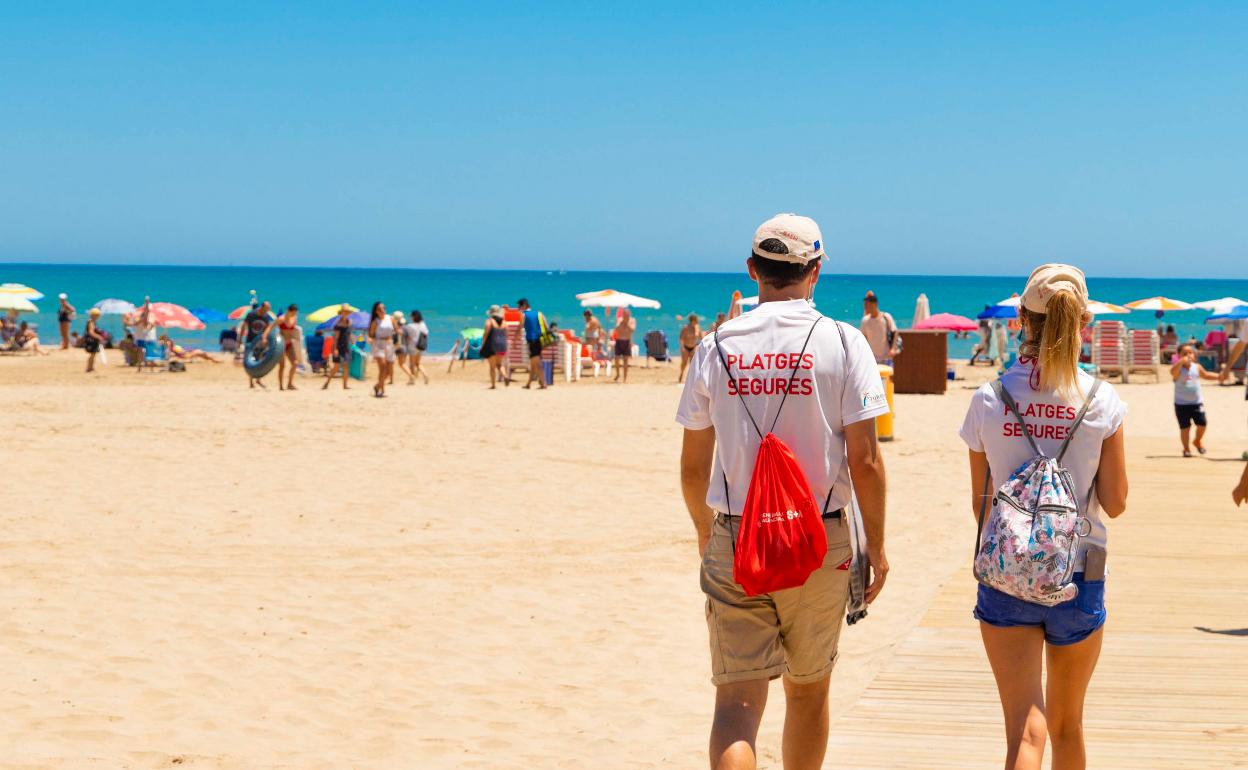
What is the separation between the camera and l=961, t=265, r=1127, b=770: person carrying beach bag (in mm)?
3088

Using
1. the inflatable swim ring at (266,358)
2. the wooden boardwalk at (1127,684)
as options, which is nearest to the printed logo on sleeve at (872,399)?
the wooden boardwalk at (1127,684)

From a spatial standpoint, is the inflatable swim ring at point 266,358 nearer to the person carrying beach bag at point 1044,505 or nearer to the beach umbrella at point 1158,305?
the person carrying beach bag at point 1044,505

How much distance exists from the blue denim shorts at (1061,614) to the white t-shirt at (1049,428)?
0.26 feet

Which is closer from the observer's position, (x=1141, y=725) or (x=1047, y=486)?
(x=1047, y=486)

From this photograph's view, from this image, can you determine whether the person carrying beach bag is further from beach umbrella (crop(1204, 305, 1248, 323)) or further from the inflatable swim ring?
beach umbrella (crop(1204, 305, 1248, 323))

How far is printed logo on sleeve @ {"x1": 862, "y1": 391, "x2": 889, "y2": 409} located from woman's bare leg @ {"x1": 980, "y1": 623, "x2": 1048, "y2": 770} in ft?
2.11

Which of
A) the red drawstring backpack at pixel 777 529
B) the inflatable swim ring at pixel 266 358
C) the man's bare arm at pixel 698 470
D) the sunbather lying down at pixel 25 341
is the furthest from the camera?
the sunbather lying down at pixel 25 341

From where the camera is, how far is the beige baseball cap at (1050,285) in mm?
3168

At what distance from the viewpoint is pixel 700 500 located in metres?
3.28

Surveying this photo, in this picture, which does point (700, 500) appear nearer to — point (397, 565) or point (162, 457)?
point (397, 565)

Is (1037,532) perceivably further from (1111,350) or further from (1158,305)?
(1158,305)

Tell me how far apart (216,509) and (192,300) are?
95155 mm

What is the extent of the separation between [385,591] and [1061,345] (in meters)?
5.05

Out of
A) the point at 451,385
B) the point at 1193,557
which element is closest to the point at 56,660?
the point at 1193,557
